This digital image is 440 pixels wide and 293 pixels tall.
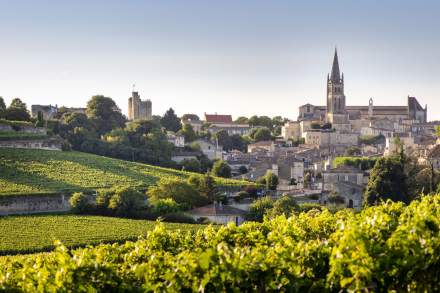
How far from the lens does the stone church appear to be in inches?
4971

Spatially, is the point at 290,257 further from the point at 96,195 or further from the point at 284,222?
the point at 96,195

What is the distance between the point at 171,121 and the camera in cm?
10462

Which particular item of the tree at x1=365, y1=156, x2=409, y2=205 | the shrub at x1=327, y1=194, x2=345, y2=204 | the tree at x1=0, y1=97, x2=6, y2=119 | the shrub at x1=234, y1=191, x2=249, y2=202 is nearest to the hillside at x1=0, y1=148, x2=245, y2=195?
the shrub at x1=234, y1=191, x2=249, y2=202

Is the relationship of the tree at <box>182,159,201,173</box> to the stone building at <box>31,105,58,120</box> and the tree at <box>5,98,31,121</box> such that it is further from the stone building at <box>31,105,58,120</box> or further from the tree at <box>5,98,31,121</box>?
the stone building at <box>31,105,58,120</box>

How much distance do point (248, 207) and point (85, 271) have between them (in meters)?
37.5

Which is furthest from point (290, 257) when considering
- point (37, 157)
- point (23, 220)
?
point (37, 157)

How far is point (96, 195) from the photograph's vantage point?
48.7 m

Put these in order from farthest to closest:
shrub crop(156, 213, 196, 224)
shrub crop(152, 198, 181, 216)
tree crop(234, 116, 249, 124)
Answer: tree crop(234, 116, 249, 124), shrub crop(152, 198, 181, 216), shrub crop(156, 213, 196, 224)

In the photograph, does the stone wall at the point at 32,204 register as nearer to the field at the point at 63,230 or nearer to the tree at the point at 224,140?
the field at the point at 63,230

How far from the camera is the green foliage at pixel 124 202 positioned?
45.9 meters

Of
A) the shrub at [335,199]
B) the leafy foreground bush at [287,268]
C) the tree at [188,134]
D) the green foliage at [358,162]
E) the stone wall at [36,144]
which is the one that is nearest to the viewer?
the leafy foreground bush at [287,268]

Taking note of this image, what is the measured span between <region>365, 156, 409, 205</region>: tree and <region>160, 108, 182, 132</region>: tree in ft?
175

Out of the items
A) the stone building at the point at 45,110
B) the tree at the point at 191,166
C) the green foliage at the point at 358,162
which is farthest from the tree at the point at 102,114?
the green foliage at the point at 358,162

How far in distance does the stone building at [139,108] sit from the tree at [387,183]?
59.4 metres
